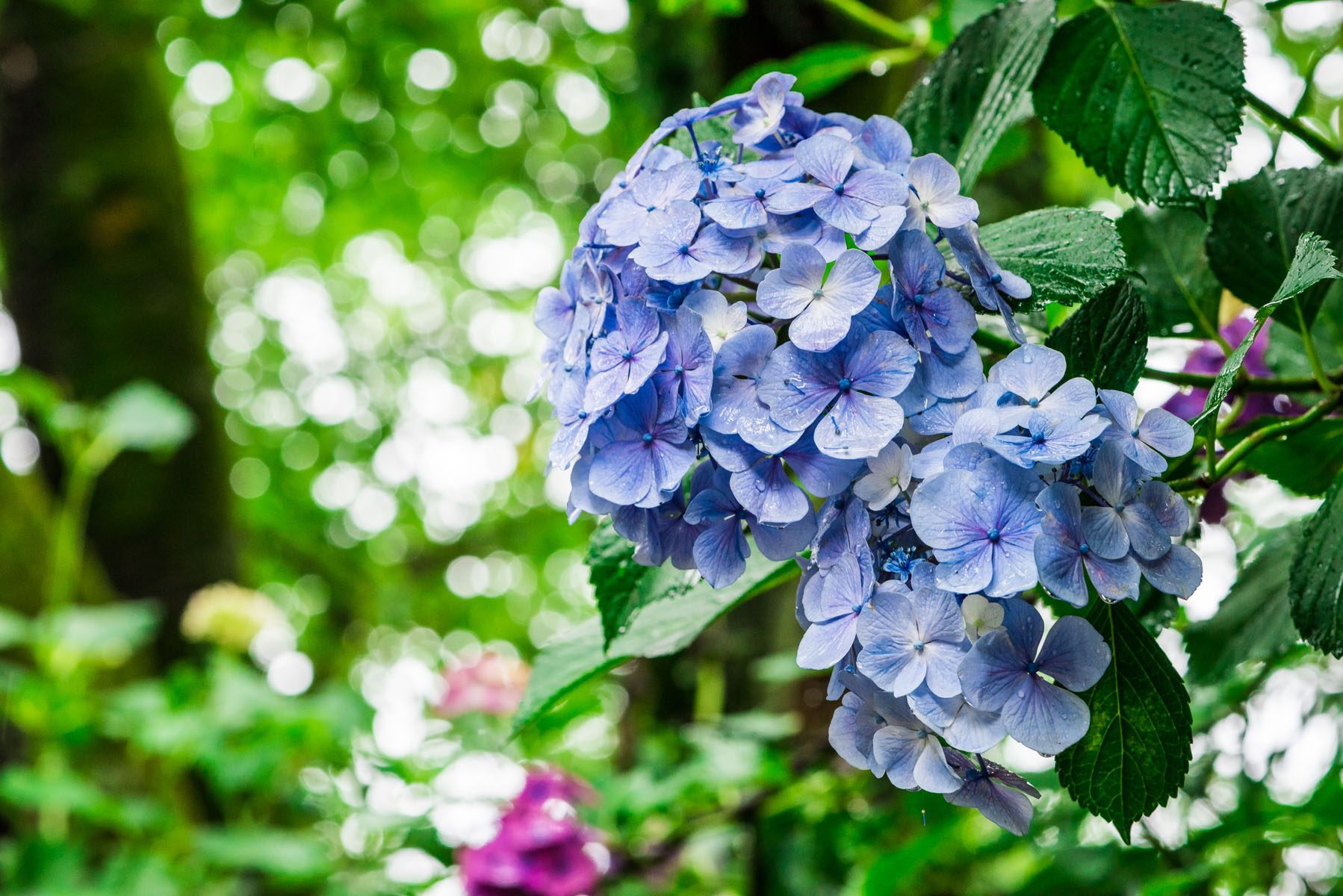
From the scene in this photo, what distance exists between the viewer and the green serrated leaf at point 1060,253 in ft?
1.30

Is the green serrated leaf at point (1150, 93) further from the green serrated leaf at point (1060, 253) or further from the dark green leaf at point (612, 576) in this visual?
the dark green leaf at point (612, 576)

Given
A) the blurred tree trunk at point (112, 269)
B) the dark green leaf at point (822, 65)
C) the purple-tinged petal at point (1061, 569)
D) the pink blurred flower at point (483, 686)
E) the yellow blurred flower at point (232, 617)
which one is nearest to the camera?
the purple-tinged petal at point (1061, 569)

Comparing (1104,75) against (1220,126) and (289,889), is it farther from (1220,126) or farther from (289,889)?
(289,889)

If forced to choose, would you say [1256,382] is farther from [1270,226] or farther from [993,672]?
[993,672]

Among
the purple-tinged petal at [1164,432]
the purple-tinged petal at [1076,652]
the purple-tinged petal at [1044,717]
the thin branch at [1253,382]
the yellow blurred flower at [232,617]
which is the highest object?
the purple-tinged petal at [1164,432]

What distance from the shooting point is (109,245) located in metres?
2.52

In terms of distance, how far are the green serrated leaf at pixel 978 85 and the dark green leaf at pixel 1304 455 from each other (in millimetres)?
207

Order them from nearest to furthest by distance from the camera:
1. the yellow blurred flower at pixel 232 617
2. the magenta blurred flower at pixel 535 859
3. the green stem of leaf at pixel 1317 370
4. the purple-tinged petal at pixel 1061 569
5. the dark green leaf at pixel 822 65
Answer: the purple-tinged petal at pixel 1061 569 → the green stem of leaf at pixel 1317 370 → the dark green leaf at pixel 822 65 → the magenta blurred flower at pixel 535 859 → the yellow blurred flower at pixel 232 617

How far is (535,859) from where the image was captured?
1106 millimetres

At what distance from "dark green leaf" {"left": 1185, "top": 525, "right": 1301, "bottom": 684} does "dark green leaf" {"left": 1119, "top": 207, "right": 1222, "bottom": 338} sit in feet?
0.51

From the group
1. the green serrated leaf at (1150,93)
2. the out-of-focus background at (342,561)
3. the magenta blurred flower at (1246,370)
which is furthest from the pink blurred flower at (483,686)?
the green serrated leaf at (1150,93)

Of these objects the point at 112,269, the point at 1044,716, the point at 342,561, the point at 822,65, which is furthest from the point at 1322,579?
the point at 342,561

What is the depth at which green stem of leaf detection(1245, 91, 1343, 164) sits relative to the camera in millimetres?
571

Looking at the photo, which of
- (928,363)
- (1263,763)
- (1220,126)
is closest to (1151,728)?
(928,363)
